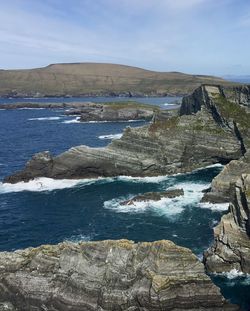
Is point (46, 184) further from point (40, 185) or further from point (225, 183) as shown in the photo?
point (225, 183)

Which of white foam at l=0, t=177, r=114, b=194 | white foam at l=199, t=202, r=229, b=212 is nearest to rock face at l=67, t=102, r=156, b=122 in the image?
white foam at l=0, t=177, r=114, b=194

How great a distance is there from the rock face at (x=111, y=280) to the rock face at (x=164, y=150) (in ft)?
148

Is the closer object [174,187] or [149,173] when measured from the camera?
[174,187]

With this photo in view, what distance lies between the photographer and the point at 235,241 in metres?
49.1

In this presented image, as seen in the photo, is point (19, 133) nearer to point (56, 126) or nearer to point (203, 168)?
point (56, 126)

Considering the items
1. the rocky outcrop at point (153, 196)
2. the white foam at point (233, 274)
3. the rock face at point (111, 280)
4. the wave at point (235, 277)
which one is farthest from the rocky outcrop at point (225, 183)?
the rock face at point (111, 280)

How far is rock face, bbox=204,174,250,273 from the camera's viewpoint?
159ft

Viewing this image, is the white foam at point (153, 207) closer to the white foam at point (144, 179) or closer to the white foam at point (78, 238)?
the white foam at point (78, 238)

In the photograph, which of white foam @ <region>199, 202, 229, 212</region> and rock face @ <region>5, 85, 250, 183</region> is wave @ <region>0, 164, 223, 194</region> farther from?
white foam @ <region>199, 202, 229, 212</region>

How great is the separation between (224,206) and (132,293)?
3262cm

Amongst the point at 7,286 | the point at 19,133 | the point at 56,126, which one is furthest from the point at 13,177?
the point at 56,126

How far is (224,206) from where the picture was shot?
67.9 meters

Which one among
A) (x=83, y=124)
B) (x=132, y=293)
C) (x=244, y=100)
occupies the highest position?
(x=244, y=100)

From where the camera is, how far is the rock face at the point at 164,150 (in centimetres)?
8588
